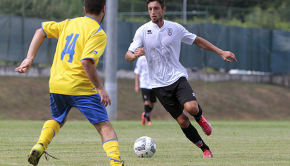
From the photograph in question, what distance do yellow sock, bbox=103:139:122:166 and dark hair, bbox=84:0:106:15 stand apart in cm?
141

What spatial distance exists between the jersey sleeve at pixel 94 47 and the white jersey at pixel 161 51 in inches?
86.5

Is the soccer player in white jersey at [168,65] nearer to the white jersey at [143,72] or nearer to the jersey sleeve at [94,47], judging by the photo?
the jersey sleeve at [94,47]

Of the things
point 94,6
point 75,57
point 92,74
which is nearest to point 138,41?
point 94,6

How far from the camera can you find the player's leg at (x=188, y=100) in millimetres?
8375

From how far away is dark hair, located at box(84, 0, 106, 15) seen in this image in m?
6.48

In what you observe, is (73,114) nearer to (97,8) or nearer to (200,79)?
(200,79)

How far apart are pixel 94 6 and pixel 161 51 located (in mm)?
2309

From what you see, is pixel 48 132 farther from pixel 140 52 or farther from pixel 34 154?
pixel 140 52

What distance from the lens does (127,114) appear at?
971 inches

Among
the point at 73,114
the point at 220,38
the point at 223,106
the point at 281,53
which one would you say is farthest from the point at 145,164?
the point at 281,53

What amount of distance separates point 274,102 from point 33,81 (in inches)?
475

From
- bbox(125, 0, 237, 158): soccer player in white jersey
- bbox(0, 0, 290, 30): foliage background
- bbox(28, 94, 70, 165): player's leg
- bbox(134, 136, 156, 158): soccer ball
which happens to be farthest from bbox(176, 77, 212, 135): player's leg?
bbox(0, 0, 290, 30): foliage background

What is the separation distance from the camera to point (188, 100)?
842 centimetres

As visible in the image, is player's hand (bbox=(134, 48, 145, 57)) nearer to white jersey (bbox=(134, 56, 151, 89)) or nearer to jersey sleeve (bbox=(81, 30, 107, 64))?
jersey sleeve (bbox=(81, 30, 107, 64))
